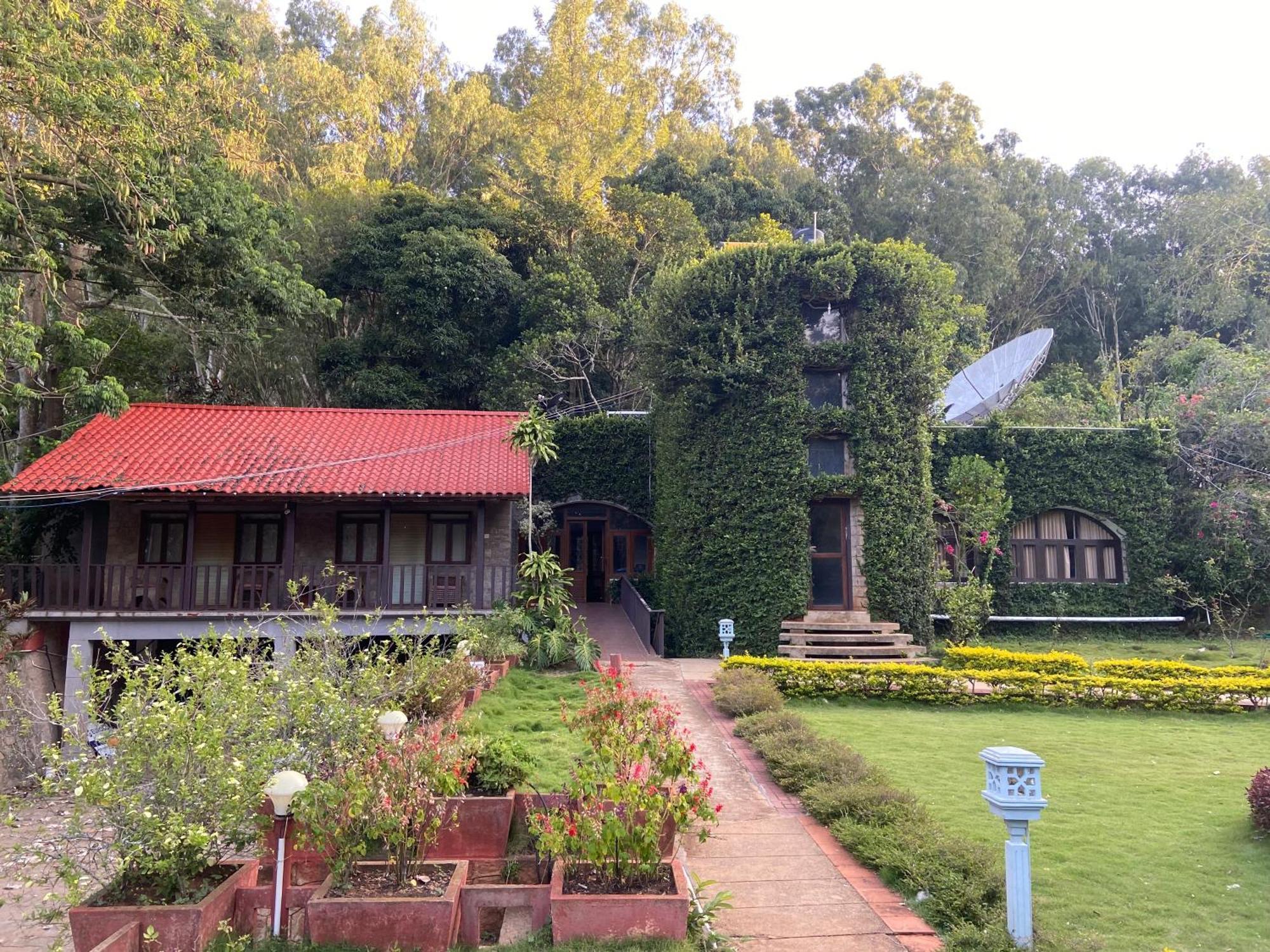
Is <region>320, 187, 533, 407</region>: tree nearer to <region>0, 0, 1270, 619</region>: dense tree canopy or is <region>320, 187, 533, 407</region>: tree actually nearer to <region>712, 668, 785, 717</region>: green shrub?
<region>0, 0, 1270, 619</region>: dense tree canopy

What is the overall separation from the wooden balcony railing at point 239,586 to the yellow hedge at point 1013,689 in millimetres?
6201

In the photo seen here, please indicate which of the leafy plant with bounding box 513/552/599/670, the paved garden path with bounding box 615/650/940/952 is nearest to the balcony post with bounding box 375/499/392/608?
the leafy plant with bounding box 513/552/599/670

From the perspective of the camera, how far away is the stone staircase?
48.1 ft

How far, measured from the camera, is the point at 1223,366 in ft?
67.7

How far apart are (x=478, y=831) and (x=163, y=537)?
1258 cm

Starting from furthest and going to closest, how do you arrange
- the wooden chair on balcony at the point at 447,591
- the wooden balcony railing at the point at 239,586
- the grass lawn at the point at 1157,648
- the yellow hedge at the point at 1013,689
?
the grass lawn at the point at 1157,648, the wooden chair on balcony at the point at 447,591, the wooden balcony railing at the point at 239,586, the yellow hedge at the point at 1013,689

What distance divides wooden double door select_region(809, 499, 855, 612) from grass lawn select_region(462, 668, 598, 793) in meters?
5.45

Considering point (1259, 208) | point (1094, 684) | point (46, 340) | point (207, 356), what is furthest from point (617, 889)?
point (1259, 208)

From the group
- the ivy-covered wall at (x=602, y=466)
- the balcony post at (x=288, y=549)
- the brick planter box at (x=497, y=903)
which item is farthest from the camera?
the ivy-covered wall at (x=602, y=466)

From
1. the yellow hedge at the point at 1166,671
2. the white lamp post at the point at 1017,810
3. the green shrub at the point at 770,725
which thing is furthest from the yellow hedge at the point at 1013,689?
the white lamp post at the point at 1017,810

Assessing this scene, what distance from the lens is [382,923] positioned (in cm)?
439

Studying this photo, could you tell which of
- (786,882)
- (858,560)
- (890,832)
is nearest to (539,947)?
(786,882)

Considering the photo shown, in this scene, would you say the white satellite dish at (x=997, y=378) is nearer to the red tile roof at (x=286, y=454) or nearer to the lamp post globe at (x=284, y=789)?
the red tile roof at (x=286, y=454)

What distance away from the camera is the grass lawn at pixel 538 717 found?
7.32 m
